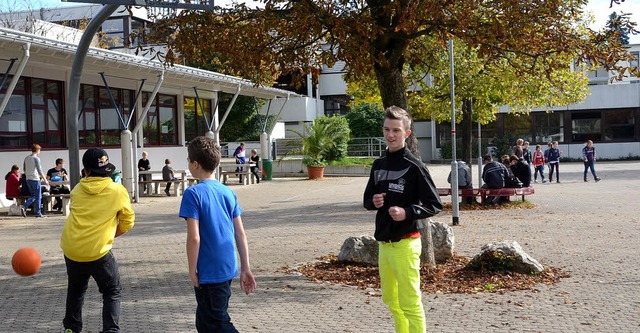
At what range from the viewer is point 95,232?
562 cm

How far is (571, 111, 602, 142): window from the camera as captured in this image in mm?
47156

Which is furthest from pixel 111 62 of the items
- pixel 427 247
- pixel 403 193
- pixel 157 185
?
pixel 403 193

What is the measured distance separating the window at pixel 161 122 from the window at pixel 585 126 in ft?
93.9

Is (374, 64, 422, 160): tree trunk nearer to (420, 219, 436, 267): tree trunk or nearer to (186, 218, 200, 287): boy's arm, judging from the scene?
(420, 219, 436, 267): tree trunk

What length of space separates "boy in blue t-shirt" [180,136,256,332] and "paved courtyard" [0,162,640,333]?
191cm

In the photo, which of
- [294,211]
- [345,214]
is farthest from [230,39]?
[294,211]

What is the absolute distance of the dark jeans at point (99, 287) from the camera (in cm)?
571

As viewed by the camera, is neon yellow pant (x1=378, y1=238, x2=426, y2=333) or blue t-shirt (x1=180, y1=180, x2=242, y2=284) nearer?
blue t-shirt (x1=180, y1=180, x2=242, y2=284)

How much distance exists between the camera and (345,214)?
55.8ft

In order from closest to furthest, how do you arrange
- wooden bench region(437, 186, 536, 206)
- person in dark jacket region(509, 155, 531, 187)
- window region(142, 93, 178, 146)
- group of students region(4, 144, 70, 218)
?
group of students region(4, 144, 70, 218) → wooden bench region(437, 186, 536, 206) → person in dark jacket region(509, 155, 531, 187) → window region(142, 93, 178, 146)

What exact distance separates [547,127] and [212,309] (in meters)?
45.9

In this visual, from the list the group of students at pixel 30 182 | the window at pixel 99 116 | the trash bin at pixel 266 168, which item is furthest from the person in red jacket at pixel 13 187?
the trash bin at pixel 266 168

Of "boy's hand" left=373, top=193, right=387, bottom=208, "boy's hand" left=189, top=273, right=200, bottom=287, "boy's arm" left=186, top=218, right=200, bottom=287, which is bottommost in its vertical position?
"boy's hand" left=189, top=273, right=200, bottom=287

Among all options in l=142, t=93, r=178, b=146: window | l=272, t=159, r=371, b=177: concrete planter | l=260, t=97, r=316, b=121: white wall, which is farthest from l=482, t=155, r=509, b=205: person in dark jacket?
l=260, t=97, r=316, b=121: white wall
